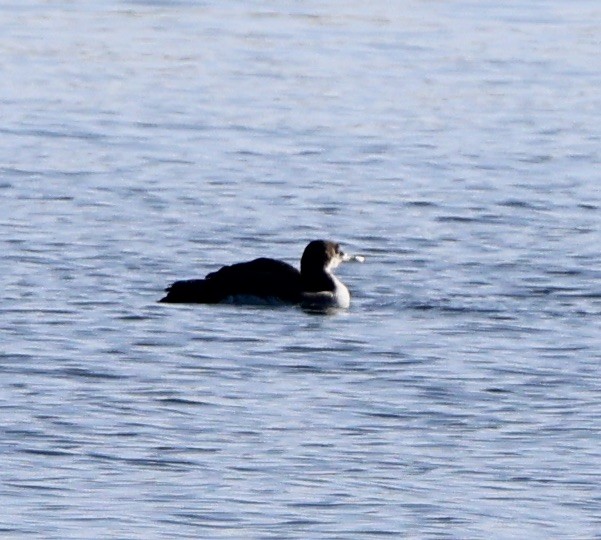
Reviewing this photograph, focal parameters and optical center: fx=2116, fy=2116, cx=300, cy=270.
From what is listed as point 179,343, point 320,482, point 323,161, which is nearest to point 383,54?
point 323,161

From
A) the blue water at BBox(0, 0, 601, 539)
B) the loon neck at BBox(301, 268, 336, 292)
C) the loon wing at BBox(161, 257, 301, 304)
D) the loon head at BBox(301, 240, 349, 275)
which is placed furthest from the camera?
the loon head at BBox(301, 240, 349, 275)

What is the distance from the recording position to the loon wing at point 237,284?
15.0m

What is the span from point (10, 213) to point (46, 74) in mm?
8897

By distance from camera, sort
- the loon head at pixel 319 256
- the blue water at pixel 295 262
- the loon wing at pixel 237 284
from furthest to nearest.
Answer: the loon head at pixel 319 256 < the loon wing at pixel 237 284 < the blue water at pixel 295 262

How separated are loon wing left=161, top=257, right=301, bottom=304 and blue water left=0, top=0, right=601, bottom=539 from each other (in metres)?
0.12

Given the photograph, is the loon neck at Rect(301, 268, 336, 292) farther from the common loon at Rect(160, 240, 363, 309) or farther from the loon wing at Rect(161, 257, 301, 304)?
the loon wing at Rect(161, 257, 301, 304)

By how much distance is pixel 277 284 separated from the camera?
15555mm

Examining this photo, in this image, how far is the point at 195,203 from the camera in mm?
18891

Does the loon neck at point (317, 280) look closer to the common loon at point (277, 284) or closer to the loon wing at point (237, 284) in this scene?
the common loon at point (277, 284)

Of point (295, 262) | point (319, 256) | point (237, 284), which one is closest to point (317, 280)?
point (319, 256)

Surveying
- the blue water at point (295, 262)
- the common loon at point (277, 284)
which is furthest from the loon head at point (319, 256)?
the blue water at point (295, 262)

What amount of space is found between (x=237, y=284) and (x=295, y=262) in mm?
2056

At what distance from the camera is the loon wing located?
15.0 metres

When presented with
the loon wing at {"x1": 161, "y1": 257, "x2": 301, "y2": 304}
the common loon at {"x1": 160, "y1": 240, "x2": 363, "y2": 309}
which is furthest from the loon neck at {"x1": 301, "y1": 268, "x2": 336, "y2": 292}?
the loon wing at {"x1": 161, "y1": 257, "x2": 301, "y2": 304}
